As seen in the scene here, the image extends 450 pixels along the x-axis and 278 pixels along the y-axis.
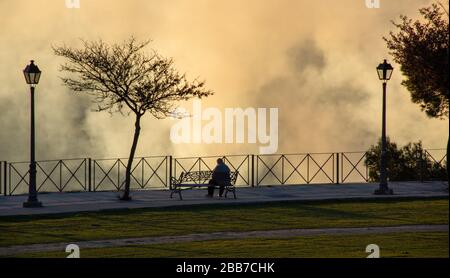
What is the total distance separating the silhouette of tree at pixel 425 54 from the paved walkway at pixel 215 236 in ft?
33.6

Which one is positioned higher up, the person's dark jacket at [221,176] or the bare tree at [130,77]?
the bare tree at [130,77]

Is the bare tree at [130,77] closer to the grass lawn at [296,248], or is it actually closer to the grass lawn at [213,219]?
the grass lawn at [213,219]

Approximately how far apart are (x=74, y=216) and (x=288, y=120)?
53.8 m

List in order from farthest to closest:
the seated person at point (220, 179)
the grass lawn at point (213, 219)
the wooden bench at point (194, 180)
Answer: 1. the wooden bench at point (194, 180)
2. the seated person at point (220, 179)
3. the grass lawn at point (213, 219)

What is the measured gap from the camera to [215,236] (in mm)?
32156

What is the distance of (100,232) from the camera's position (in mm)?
33125

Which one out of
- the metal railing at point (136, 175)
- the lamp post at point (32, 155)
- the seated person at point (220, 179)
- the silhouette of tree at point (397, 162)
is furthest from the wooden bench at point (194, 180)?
the silhouette of tree at point (397, 162)

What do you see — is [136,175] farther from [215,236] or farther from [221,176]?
[215,236]

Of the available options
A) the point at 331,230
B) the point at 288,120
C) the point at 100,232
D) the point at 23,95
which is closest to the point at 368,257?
the point at 331,230

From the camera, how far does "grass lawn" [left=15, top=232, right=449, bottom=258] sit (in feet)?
93.0

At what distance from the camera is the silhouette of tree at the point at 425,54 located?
141 feet

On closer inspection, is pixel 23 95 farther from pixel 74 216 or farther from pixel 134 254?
pixel 134 254

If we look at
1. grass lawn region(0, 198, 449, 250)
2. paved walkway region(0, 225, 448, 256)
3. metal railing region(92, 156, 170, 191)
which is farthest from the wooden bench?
paved walkway region(0, 225, 448, 256)

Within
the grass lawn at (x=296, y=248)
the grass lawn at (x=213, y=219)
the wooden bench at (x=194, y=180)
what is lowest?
the grass lawn at (x=296, y=248)
